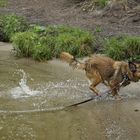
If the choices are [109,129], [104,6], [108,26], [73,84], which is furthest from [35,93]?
[104,6]

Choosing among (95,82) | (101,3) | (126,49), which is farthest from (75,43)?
(101,3)

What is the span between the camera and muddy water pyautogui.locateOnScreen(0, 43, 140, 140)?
8359mm

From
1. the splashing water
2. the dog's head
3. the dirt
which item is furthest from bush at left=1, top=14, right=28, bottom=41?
the dog's head

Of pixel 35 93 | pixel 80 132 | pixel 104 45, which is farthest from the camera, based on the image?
pixel 104 45

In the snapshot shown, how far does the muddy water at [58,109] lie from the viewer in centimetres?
836

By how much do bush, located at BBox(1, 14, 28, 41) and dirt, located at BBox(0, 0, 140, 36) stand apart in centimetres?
54

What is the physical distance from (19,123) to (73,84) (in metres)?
2.57

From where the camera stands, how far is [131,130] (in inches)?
332

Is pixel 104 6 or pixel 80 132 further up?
pixel 104 6

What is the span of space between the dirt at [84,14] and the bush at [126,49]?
3.93 feet

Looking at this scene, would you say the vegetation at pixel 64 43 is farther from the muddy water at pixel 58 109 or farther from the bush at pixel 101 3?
the bush at pixel 101 3

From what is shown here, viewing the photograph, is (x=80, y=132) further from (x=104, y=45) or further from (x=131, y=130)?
(x=104, y=45)

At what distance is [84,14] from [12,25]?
2555 mm

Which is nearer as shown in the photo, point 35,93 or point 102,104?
point 102,104
